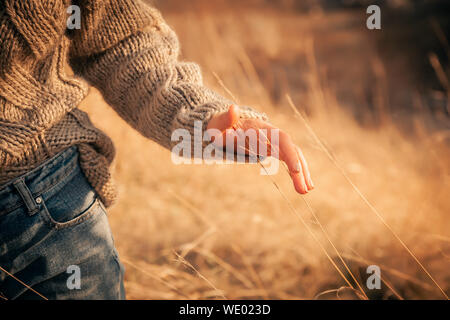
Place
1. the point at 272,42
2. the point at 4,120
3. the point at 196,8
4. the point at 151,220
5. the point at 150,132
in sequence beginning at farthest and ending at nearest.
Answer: the point at 196,8 < the point at 272,42 < the point at 151,220 < the point at 150,132 < the point at 4,120

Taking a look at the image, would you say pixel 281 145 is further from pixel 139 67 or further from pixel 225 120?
pixel 139 67

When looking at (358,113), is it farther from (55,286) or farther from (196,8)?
(196,8)

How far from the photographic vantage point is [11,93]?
0.76m

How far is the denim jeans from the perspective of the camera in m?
0.75

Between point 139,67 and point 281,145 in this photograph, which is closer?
point 281,145

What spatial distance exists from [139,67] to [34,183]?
358mm

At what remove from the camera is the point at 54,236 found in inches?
30.9

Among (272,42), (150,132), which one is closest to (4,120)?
(150,132)

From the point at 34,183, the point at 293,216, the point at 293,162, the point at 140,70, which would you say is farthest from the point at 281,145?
the point at 293,216

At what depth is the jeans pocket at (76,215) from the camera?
773mm

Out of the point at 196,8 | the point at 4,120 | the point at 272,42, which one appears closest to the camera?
the point at 4,120

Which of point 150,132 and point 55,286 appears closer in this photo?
point 55,286

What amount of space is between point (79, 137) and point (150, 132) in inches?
6.6
